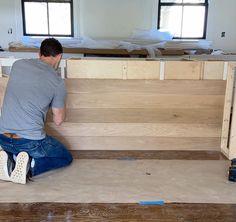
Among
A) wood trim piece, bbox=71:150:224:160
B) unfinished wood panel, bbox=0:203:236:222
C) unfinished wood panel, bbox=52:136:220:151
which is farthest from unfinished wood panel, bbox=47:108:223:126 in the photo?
unfinished wood panel, bbox=0:203:236:222

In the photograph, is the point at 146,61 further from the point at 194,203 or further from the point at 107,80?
the point at 194,203

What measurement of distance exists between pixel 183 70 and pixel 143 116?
1.80 ft

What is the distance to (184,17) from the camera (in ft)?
20.2

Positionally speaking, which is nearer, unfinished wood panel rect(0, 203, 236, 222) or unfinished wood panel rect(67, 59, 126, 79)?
unfinished wood panel rect(0, 203, 236, 222)

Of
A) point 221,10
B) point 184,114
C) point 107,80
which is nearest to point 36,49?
point 107,80

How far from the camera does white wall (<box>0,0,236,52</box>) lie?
5.91 m

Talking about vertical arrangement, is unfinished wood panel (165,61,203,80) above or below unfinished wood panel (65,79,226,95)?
above

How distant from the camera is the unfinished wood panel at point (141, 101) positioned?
2.63 meters

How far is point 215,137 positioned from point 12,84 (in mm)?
1871

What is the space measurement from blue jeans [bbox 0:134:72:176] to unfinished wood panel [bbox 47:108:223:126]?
0.42 metres

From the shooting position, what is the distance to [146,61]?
8.52ft

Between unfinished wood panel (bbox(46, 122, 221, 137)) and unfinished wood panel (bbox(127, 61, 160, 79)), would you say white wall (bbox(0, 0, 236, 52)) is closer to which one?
unfinished wood panel (bbox(127, 61, 160, 79))

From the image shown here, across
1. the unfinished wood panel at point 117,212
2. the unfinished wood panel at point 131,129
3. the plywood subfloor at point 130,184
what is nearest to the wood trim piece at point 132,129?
the unfinished wood panel at point 131,129

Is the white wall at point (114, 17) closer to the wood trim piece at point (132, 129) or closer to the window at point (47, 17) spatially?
the window at point (47, 17)
